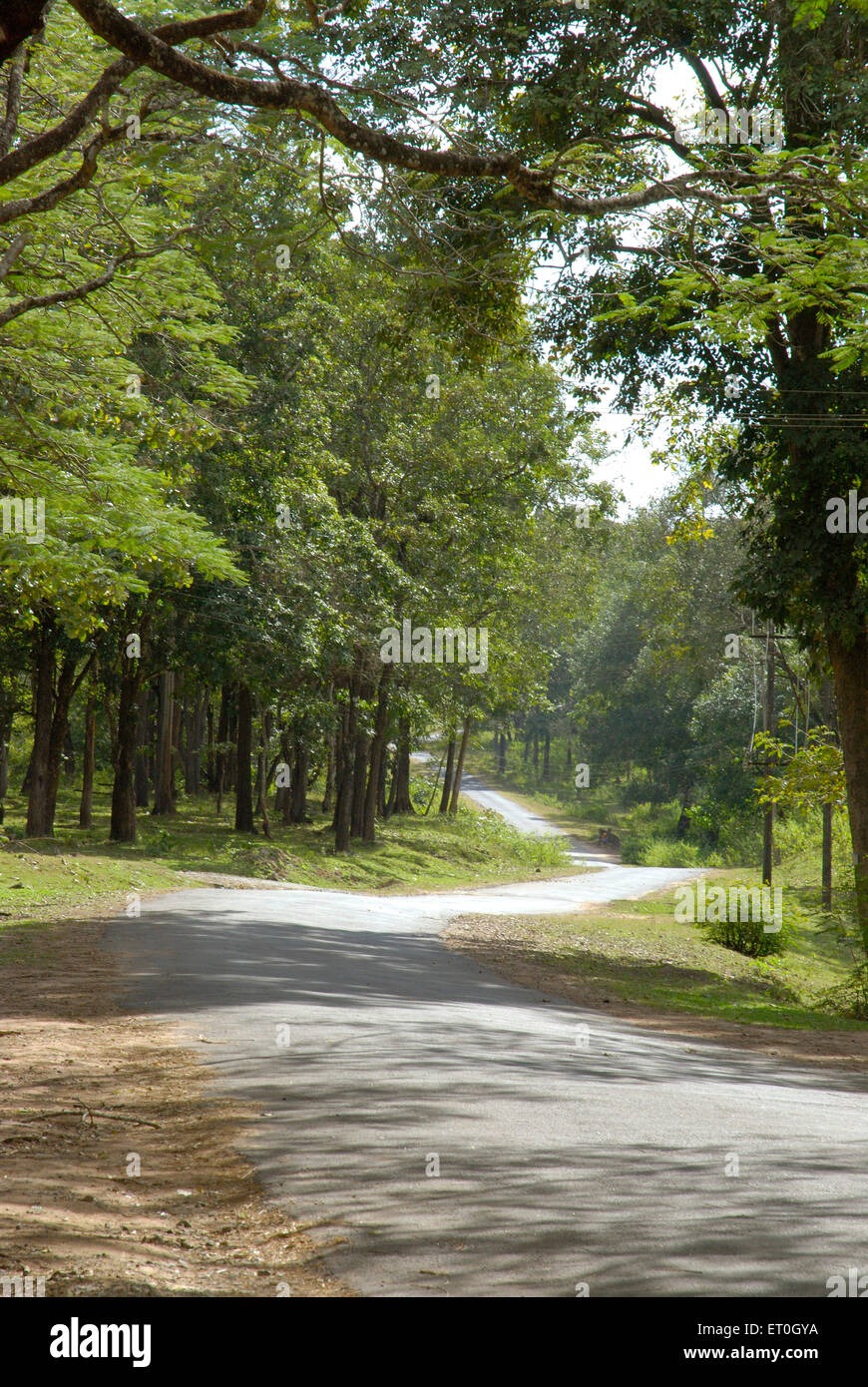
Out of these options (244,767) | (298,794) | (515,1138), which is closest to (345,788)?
(244,767)

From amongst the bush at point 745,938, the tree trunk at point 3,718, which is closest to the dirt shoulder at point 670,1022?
the bush at point 745,938

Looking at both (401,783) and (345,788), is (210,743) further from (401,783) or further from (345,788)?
(345,788)

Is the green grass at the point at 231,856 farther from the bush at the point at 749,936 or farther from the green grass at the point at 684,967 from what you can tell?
the bush at the point at 749,936

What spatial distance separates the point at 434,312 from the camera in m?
13.4

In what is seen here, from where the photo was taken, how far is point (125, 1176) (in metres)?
5.69

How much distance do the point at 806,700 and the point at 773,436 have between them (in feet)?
70.5

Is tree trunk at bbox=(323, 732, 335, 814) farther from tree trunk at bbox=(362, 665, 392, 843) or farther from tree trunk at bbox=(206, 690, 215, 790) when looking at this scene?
tree trunk at bbox=(206, 690, 215, 790)

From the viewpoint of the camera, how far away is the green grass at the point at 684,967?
594 inches

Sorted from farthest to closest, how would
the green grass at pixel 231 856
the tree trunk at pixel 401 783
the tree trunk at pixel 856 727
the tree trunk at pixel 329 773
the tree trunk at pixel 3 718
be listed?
the tree trunk at pixel 401 783, the tree trunk at pixel 329 773, the tree trunk at pixel 3 718, the green grass at pixel 231 856, the tree trunk at pixel 856 727

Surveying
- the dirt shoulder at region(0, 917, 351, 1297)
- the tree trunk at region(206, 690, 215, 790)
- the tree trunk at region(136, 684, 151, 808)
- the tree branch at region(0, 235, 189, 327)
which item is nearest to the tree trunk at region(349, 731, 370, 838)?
the tree trunk at region(136, 684, 151, 808)

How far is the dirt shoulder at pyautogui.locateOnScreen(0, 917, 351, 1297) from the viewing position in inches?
167

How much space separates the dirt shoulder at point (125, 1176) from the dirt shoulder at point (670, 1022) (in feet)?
19.7
